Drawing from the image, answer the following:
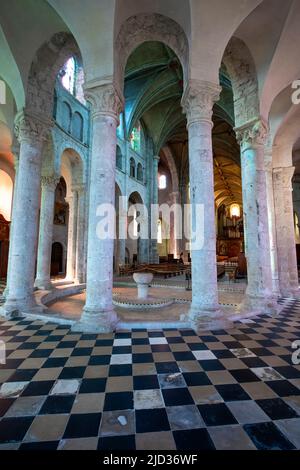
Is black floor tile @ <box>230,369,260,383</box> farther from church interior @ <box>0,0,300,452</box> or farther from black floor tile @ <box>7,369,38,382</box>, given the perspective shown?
black floor tile @ <box>7,369,38,382</box>

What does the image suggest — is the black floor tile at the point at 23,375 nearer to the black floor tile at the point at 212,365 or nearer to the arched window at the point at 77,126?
the black floor tile at the point at 212,365

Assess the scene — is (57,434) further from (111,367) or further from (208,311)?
(208,311)

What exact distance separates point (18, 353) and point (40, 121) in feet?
19.6

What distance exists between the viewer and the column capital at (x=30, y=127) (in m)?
6.33

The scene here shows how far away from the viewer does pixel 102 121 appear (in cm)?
504

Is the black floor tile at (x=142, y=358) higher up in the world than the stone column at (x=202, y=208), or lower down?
lower down

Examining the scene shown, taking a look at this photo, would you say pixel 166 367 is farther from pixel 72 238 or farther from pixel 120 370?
pixel 72 238

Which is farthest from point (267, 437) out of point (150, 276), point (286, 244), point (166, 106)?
point (166, 106)

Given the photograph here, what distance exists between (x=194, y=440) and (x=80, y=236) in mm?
11706

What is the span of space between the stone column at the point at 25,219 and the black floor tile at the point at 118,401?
14.1 ft

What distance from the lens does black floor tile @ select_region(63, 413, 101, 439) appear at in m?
1.92

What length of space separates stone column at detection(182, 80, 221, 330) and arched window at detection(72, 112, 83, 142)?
917cm

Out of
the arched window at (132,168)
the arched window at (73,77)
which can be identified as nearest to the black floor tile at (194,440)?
the arched window at (73,77)

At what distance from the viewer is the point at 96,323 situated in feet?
14.9
